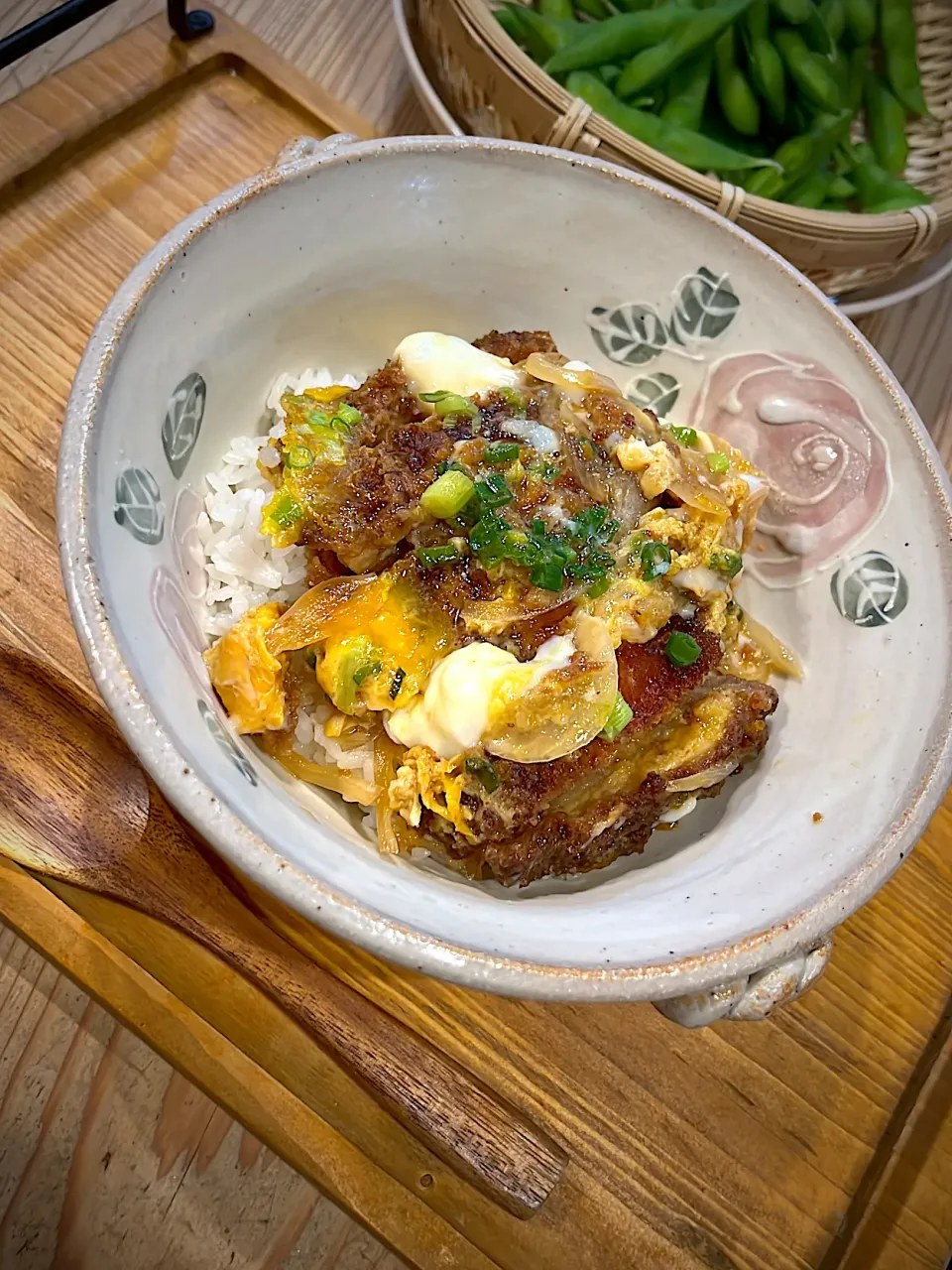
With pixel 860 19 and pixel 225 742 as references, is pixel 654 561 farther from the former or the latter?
pixel 860 19

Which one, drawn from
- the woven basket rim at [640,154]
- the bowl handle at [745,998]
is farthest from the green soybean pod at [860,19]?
the bowl handle at [745,998]

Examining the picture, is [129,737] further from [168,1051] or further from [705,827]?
[705,827]

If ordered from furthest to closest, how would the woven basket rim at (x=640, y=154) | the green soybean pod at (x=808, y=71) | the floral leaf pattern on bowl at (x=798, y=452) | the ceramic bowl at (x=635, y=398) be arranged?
the green soybean pod at (x=808, y=71)
the woven basket rim at (x=640, y=154)
the floral leaf pattern on bowl at (x=798, y=452)
the ceramic bowl at (x=635, y=398)

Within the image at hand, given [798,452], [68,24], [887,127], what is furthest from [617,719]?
[887,127]

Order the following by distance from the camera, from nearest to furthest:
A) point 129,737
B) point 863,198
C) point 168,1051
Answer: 1. point 129,737
2. point 168,1051
3. point 863,198

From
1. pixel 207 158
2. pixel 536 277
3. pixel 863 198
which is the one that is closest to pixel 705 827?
pixel 536 277

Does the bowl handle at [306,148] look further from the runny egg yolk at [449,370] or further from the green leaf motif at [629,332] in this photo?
the green leaf motif at [629,332]
